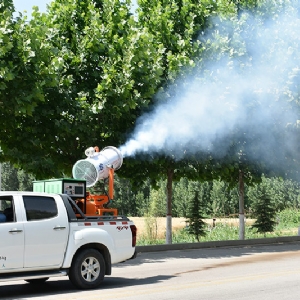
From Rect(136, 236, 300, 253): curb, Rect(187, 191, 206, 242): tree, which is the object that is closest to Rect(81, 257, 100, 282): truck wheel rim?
Rect(136, 236, 300, 253): curb

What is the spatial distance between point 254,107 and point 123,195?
55592 mm

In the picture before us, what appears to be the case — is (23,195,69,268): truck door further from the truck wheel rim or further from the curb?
the curb

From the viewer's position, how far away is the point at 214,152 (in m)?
25.0

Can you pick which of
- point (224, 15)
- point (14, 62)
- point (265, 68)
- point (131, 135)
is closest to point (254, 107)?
point (265, 68)

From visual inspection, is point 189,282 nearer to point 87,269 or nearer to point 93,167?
point 87,269

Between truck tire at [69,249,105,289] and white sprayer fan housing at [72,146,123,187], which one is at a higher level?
white sprayer fan housing at [72,146,123,187]

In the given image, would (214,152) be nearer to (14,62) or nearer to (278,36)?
(278,36)

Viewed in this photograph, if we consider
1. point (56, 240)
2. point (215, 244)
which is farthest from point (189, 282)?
point (215, 244)

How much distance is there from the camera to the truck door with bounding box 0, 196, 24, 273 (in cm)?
Answer: 1033

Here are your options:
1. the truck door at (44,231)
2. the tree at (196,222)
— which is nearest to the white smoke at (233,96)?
the tree at (196,222)

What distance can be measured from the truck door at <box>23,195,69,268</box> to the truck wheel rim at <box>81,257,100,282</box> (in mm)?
542

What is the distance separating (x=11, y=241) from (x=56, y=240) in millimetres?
880

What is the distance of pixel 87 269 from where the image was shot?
1147cm

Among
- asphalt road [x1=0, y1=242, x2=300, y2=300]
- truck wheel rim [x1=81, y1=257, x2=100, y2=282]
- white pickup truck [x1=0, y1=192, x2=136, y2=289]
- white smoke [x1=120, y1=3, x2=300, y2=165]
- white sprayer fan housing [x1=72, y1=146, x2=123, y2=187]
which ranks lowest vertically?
asphalt road [x1=0, y1=242, x2=300, y2=300]
